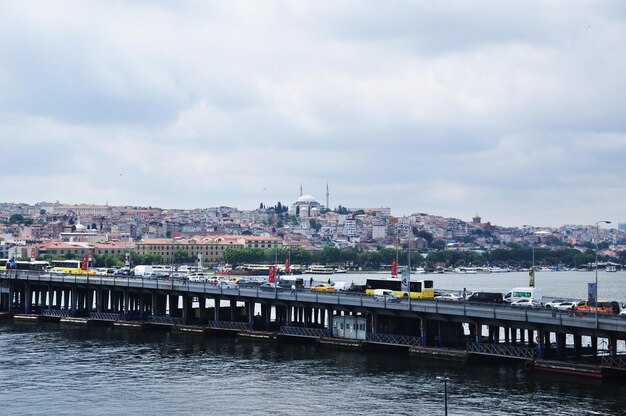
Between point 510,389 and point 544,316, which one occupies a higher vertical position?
point 544,316

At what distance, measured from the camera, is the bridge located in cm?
6731

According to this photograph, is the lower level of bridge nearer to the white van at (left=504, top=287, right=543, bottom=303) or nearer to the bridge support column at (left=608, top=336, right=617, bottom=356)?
the bridge support column at (left=608, top=336, right=617, bottom=356)

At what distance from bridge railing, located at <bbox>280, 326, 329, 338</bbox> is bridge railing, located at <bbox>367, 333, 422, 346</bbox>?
19.2 ft

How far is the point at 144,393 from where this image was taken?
204 feet

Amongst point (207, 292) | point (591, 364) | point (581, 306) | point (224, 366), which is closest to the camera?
point (591, 364)

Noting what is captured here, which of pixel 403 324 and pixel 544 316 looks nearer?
pixel 544 316

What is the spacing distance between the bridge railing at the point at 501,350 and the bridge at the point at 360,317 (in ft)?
0.23

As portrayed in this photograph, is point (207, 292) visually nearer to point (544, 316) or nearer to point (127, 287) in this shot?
point (127, 287)

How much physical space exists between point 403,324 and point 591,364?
67.4ft

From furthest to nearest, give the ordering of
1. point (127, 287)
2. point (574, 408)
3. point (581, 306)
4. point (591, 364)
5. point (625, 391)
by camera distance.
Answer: point (127, 287) < point (581, 306) < point (591, 364) < point (625, 391) < point (574, 408)

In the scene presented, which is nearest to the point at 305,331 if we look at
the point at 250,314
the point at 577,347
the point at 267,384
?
the point at 250,314

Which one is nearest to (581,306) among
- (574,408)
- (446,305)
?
(446,305)

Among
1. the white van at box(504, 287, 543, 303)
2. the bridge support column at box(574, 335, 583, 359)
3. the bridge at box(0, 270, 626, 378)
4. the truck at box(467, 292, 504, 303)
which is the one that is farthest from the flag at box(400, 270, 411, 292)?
the bridge support column at box(574, 335, 583, 359)

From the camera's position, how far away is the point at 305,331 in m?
85.9
